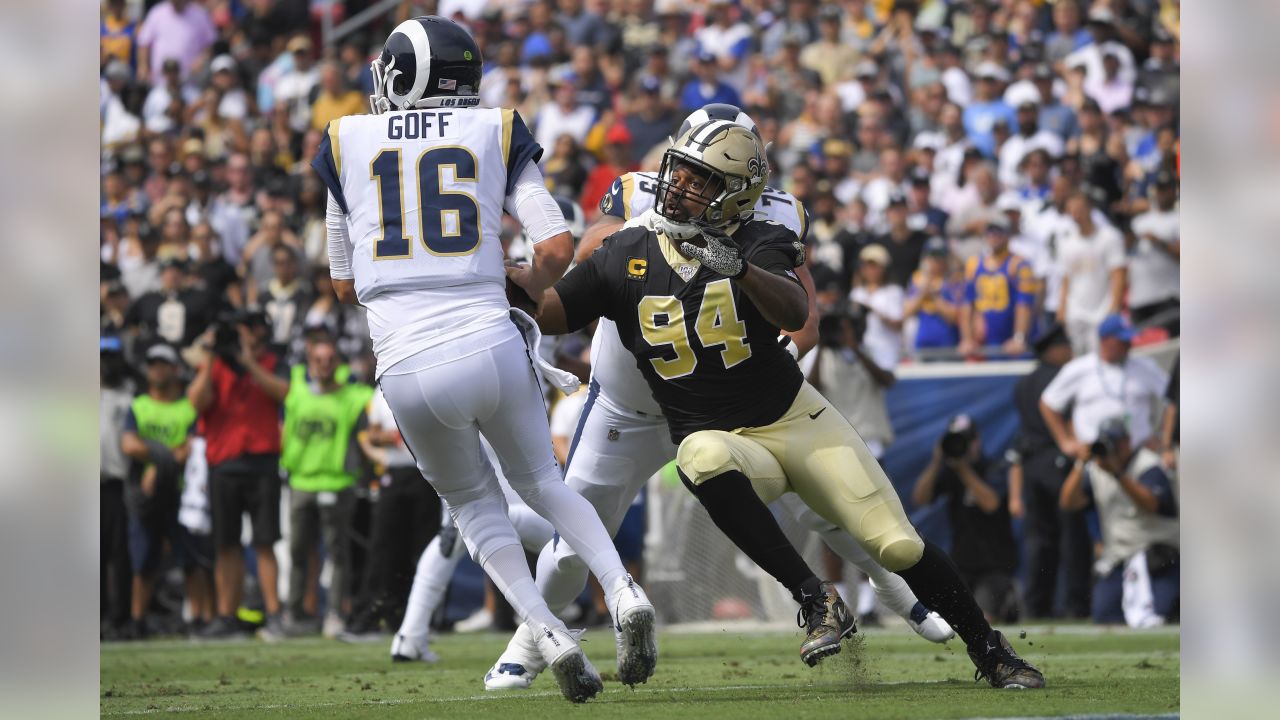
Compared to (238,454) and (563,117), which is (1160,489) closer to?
(238,454)

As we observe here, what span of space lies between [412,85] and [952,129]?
31.6 feet

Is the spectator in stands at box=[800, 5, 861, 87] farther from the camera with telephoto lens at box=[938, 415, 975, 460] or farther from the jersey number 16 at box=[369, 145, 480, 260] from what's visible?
the jersey number 16 at box=[369, 145, 480, 260]

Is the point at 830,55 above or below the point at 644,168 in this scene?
above

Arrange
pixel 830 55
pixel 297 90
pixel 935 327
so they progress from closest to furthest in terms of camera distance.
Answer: pixel 935 327 < pixel 830 55 < pixel 297 90

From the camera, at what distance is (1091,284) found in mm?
12750

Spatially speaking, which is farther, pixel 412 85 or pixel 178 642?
pixel 178 642

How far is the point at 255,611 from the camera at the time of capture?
1230 cm

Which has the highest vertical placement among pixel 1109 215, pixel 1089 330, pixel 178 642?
pixel 1109 215

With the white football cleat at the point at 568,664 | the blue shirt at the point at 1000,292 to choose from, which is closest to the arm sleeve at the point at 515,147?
the white football cleat at the point at 568,664

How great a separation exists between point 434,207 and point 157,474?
23.5ft

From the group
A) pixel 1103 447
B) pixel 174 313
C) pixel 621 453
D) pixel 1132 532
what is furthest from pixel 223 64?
pixel 621 453
